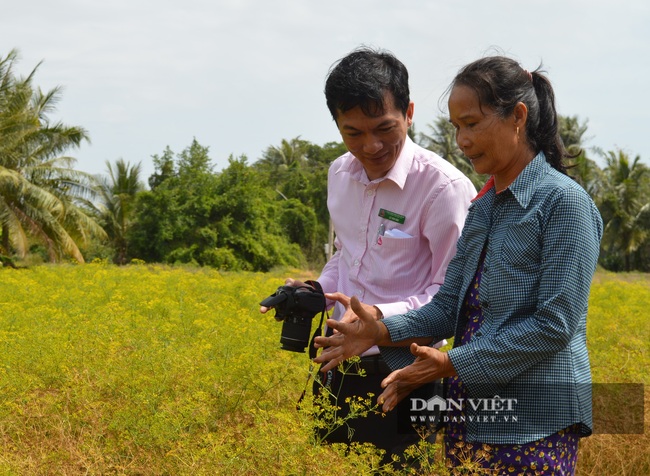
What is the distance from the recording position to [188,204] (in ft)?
84.9

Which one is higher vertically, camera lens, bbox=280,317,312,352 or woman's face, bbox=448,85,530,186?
woman's face, bbox=448,85,530,186

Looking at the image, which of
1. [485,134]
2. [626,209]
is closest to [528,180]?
[485,134]

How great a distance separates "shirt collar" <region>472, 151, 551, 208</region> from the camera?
1.82 m

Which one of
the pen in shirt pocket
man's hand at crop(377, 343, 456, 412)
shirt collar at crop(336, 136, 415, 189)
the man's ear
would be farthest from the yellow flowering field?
the man's ear

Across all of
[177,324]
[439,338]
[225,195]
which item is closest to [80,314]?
[177,324]

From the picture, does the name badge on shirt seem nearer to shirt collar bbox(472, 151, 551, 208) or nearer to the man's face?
the man's face

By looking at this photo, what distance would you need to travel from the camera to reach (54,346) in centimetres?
393

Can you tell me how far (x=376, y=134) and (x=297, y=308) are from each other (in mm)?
555

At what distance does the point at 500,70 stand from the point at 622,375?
3.06 m

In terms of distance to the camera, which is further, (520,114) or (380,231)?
(380,231)

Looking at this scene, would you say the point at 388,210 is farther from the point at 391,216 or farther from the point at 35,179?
the point at 35,179

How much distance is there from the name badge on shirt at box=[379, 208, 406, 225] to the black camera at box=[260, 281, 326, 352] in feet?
0.95

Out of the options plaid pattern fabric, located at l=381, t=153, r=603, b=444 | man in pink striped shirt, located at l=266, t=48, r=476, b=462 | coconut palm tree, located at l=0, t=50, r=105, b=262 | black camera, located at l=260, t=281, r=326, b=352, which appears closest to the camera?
plaid pattern fabric, located at l=381, t=153, r=603, b=444

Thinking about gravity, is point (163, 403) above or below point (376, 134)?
below
